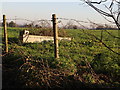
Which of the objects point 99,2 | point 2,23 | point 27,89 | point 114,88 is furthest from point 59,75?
point 2,23

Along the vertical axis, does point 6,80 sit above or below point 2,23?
below

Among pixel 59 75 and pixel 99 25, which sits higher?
pixel 99 25

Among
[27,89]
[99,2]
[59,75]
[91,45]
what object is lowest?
[27,89]

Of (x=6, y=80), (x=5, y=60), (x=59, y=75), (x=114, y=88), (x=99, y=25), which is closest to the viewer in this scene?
(x=99, y=25)

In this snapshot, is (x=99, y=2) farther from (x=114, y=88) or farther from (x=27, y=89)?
(x=27, y=89)

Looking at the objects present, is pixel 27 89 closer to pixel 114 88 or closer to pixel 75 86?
pixel 75 86

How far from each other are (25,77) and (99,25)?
2340mm

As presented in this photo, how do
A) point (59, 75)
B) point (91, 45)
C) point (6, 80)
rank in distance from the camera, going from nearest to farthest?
point (59, 75), point (6, 80), point (91, 45)

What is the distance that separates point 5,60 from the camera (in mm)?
6629

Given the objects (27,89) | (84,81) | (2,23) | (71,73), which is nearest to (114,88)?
(84,81)

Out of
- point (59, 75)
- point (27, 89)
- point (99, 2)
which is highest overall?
point (99, 2)

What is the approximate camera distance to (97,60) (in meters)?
5.25

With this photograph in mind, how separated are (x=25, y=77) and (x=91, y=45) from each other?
17.7 ft

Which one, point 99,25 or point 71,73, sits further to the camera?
point 71,73
